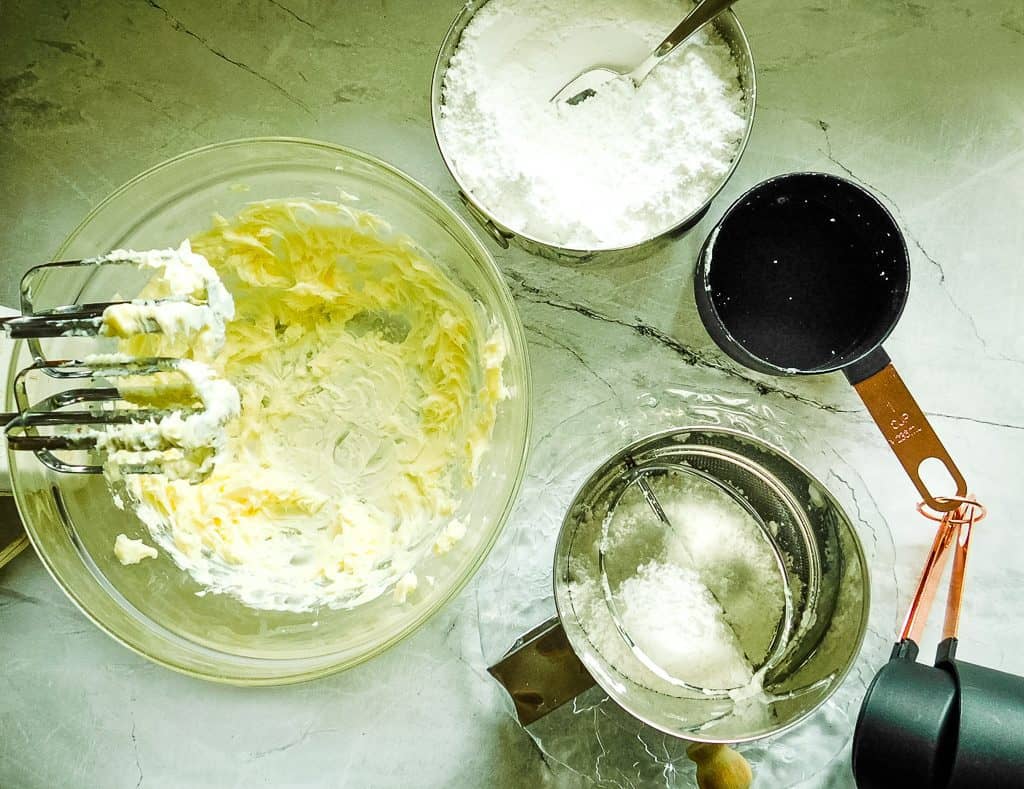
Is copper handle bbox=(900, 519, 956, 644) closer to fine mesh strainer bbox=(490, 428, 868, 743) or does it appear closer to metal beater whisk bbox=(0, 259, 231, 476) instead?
fine mesh strainer bbox=(490, 428, 868, 743)

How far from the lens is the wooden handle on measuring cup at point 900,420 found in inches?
37.9

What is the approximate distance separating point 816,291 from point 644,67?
0.34m

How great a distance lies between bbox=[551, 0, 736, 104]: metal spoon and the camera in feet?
2.88

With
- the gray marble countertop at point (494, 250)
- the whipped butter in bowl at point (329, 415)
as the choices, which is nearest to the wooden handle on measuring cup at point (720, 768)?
the gray marble countertop at point (494, 250)

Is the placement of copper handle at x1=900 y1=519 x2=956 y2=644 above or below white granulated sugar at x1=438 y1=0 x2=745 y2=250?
below

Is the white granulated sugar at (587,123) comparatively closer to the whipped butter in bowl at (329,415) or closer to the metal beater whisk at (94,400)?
the whipped butter in bowl at (329,415)

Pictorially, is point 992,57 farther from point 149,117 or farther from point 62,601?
point 62,601

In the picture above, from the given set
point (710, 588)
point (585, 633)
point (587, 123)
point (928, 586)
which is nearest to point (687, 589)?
point (710, 588)

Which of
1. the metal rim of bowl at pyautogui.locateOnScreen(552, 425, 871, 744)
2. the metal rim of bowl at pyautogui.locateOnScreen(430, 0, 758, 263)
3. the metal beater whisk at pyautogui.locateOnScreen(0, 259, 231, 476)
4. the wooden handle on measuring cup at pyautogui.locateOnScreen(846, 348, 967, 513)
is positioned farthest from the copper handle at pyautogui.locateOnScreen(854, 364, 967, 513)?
the metal beater whisk at pyautogui.locateOnScreen(0, 259, 231, 476)

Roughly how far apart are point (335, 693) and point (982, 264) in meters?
0.99

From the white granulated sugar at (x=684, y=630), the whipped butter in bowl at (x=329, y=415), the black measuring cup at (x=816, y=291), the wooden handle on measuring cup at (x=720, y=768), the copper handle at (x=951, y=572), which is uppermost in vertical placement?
the whipped butter in bowl at (x=329, y=415)

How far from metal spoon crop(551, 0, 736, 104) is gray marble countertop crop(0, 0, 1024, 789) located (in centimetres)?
18

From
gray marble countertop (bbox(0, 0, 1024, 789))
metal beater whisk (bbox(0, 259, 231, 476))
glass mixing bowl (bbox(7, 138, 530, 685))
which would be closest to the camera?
metal beater whisk (bbox(0, 259, 231, 476))

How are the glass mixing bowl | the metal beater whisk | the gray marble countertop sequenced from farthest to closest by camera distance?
the gray marble countertop
the glass mixing bowl
the metal beater whisk
